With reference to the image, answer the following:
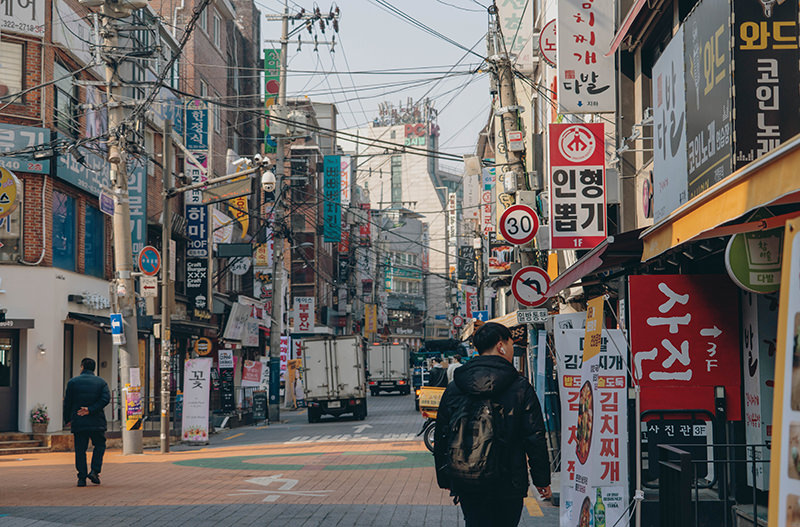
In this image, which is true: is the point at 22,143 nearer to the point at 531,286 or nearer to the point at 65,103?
the point at 65,103

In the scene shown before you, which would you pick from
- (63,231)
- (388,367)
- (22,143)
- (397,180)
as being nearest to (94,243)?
(63,231)

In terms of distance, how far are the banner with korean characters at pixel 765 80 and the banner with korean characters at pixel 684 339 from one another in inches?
48.3

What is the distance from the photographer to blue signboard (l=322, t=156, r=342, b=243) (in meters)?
55.8

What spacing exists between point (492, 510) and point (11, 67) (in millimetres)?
22357

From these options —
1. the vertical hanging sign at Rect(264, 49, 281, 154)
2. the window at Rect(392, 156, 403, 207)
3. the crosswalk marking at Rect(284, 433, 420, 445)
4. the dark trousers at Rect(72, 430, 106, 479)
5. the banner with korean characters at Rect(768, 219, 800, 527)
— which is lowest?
the crosswalk marking at Rect(284, 433, 420, 445)

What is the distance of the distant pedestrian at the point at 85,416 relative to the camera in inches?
583

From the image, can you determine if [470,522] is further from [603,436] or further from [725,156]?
[725,156]

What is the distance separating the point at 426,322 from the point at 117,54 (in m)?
109

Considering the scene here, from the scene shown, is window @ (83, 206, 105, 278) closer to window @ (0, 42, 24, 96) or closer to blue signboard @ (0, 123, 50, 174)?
blue signboard @ (0, 123, 50, 174)

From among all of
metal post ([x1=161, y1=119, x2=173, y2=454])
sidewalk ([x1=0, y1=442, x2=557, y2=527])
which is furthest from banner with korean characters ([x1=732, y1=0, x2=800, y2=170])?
metal post ([x1=161, y1=119, x2=173, y2=454])

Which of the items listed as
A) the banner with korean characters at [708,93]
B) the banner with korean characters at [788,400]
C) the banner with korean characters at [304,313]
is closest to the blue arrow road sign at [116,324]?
the banner with korean characters at [708,93]

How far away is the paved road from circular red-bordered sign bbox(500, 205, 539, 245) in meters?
4.41

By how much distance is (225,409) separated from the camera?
3378 centimetres

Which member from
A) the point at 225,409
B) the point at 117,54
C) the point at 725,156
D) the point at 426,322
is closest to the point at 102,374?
the point at 225,409
